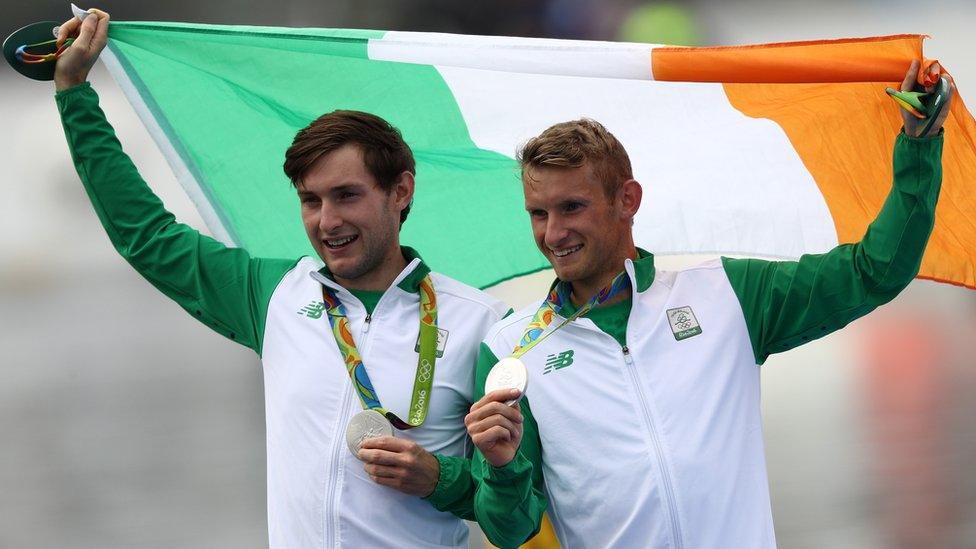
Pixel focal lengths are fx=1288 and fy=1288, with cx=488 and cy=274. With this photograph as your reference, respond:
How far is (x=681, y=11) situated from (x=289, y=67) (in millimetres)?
12957

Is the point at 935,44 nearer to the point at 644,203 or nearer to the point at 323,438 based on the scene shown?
the point at 644,203

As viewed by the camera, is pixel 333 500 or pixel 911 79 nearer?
pixel 911 79

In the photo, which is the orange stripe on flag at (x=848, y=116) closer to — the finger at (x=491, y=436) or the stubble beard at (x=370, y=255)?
the stubble beard at (x=370, y=255)

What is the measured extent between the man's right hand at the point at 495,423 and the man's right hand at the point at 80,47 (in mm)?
1361

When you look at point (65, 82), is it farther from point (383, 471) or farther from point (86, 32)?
point (383, 471)

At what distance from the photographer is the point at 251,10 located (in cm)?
1560

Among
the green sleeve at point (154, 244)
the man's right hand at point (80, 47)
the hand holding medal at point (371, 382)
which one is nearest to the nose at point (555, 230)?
the hand holding medal at point (371, 382)

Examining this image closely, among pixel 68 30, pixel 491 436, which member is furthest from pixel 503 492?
pixel 68 30

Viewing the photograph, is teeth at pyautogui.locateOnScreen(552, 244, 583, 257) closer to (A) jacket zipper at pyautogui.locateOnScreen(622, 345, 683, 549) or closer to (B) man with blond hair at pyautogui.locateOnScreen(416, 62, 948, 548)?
(B) man with blond hair at pyautogui.locateOnScreen(416, 62, 948, 548)

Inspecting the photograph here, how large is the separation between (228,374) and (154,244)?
7361mm

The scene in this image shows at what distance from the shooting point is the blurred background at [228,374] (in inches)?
277

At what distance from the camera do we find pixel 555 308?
120 inches

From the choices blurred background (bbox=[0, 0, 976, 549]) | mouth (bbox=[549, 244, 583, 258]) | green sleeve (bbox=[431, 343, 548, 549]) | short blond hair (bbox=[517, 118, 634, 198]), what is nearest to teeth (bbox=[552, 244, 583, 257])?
mouth (bbox=[549, 244, 583, 258])

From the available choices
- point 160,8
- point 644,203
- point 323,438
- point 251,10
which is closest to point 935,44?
point 251,10
